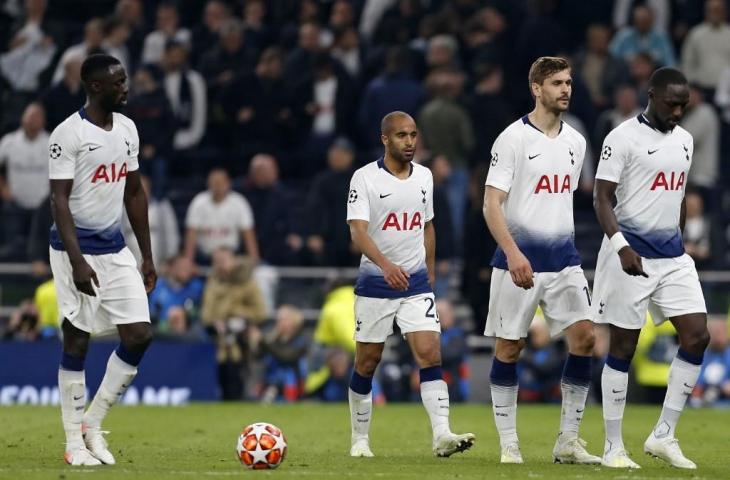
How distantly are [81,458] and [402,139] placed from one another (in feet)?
10.7

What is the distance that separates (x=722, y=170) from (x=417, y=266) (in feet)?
39.9

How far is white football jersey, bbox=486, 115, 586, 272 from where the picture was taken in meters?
11.6

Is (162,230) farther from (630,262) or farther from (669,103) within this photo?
(630,262)

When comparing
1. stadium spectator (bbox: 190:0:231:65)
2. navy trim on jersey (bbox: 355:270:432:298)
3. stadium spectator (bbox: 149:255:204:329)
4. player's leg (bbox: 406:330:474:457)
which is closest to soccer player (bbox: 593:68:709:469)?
player's leg (bbox: 406:330:474:457)

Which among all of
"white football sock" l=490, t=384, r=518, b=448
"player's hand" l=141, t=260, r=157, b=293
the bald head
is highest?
the bald head

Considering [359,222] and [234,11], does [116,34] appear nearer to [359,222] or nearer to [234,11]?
[234,11]

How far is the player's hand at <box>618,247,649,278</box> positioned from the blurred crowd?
8.93 m

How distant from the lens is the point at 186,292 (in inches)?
824

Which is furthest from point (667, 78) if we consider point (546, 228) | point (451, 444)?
point (451, 444)

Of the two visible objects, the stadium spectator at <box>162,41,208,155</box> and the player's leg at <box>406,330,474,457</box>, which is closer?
the player's leg at <box>406,330,474,457</box>

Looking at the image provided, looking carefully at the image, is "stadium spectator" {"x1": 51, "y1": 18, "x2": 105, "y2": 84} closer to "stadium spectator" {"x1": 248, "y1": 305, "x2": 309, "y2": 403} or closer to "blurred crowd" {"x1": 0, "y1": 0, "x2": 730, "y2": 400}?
"blurred crowd" {"x1": 0, "y1": 0, "x2": 730, "y2": 400}

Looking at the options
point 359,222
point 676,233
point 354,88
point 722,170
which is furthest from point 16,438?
point 722,170

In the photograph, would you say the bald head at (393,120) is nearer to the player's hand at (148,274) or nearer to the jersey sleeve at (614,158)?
the jersey sleeve at (614,158)

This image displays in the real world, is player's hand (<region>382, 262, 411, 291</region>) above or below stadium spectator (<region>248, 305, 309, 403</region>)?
above
